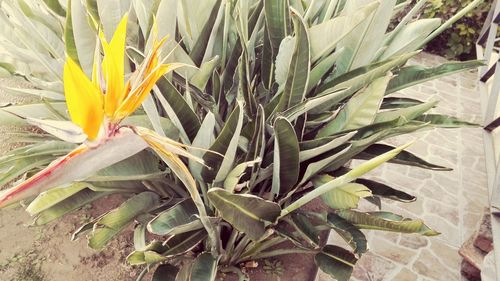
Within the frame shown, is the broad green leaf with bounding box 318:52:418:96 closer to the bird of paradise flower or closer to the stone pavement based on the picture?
the stone pavement

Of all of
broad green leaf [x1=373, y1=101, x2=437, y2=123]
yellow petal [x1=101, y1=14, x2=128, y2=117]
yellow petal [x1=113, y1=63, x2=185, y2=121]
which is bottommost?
Answer: broad green leaf [x1=373, y1=101, x2=437, y2=123]

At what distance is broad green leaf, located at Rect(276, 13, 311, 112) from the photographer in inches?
45.5

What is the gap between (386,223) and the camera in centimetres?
117

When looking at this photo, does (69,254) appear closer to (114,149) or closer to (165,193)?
(165,193)

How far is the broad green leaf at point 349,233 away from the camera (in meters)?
1.21

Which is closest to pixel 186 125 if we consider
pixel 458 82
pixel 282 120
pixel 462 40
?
pixel 282 120

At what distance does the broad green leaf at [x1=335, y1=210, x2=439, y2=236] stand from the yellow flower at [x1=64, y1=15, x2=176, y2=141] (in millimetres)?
769

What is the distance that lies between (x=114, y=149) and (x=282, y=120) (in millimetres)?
541

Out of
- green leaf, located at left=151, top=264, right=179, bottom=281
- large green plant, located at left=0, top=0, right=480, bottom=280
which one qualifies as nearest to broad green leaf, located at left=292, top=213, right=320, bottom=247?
large green plant, located at left=0, top=0, right=480, bottom=280

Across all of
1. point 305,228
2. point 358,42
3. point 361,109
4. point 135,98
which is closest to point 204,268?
point 305,228

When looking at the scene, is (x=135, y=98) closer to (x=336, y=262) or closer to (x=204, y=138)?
(x=204, y=138)

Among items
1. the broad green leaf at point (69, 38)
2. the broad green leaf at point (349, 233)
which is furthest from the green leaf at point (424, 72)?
the broad green leaf at point (69, 38)

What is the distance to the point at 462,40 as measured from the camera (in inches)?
190

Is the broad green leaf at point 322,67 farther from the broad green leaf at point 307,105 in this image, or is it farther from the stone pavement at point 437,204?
the stone pavement at point 437,204
